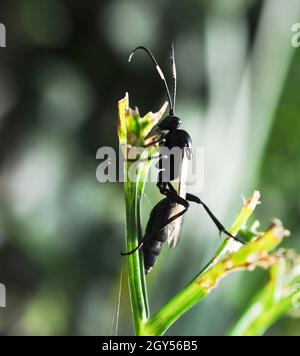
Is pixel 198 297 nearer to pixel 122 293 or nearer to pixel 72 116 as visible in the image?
pixel 122 293

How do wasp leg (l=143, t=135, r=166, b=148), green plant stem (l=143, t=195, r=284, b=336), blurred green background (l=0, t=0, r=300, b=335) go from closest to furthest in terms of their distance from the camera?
green plant stem (l=143, t=195, r=284, b=336)
wasp leg (l=143, t=135, r=166, b=148)
blurred green background (l=0, t=0, r=300, b=335)

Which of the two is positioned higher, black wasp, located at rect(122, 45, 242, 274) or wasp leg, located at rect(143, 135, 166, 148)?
wasp leg, located at rect(143, 135, 166, 148)

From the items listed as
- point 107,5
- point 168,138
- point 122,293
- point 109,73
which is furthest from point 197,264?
point 107,5

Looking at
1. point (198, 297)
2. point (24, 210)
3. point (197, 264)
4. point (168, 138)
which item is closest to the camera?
point (198, 297)

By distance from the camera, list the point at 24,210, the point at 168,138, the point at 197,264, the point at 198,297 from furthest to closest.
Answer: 1. the point at 24,210
2. the point at 197,264
3. the point at 168,138
4. the point at 198,297

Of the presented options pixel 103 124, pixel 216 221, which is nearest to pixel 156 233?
pixel 216 221

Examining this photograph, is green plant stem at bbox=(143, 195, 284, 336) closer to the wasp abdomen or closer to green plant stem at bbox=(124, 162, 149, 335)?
green plant stem at bbox=(124, 162, 149, 335)

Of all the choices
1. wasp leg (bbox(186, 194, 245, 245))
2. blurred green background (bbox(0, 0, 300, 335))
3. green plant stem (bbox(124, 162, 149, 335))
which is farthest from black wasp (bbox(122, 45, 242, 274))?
blurred green background (bbox(0, 0, 300, 335))

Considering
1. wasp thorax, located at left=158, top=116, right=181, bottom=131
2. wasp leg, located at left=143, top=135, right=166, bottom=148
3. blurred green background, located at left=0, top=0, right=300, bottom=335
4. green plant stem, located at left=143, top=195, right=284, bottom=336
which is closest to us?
green plant stem, located at left=143, top=195, right=284, bottom=336

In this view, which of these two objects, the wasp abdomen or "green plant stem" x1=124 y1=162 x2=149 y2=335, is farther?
the wasp abdomen
